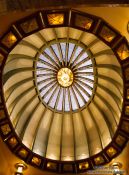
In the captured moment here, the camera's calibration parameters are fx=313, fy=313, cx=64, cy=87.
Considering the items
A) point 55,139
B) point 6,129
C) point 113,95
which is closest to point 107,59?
point 113,95

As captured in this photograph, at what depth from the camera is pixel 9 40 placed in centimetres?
1062

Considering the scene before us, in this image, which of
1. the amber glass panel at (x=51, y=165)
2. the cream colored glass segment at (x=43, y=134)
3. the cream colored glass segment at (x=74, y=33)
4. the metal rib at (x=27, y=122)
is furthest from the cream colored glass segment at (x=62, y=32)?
the amber glass panel at (x=51, y=165)

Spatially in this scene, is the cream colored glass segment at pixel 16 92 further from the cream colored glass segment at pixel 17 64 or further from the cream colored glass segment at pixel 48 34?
the cream colored glass segment at pixel 48 34

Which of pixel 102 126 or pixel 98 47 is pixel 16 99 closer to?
pixel 102 126

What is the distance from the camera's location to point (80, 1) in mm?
6969

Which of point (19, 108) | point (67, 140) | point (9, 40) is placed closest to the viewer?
point (9, 40)

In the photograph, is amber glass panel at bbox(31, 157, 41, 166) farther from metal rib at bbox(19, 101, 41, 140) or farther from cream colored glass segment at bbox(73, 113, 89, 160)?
cream colored glass segment at bbox(73, 113, 89, 160)

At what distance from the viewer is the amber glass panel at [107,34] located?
9.84m

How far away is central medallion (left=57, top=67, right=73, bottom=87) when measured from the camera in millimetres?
15445

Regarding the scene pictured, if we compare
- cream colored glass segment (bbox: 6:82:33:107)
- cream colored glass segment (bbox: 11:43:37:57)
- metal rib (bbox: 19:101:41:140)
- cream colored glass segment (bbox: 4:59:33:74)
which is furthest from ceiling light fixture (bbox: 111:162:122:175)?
cream colored glass segment (bbox: 11:43:37:57)

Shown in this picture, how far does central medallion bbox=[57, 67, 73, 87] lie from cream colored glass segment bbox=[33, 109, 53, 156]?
5.26ft

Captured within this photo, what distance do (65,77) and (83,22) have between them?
620 cm

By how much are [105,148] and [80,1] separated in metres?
7.99

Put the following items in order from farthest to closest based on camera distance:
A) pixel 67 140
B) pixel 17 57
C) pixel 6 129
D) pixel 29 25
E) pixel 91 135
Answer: pixel 67 140
pixel 91 135
pixel 17 57
pixel 6 129
pixel 29 25
